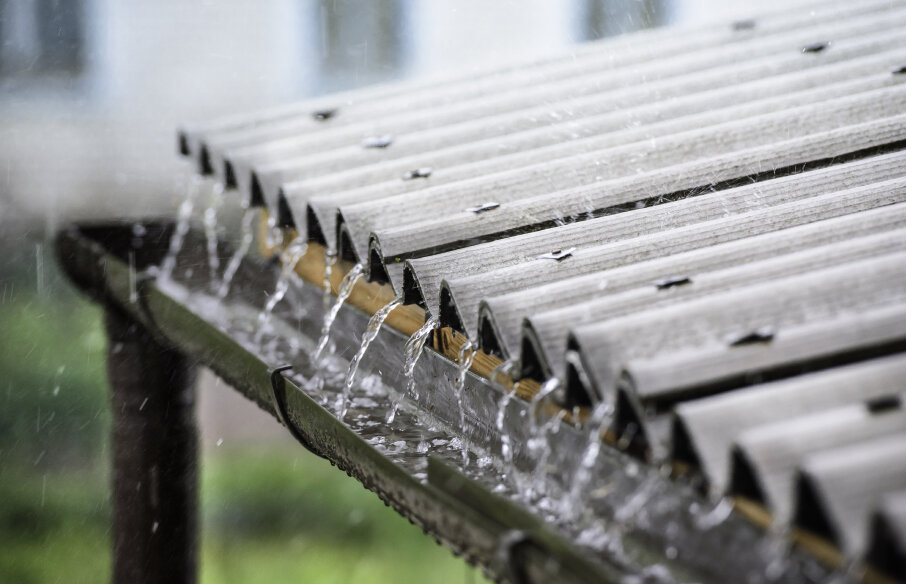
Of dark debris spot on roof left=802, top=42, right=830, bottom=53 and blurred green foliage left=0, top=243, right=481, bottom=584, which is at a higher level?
dark debris spot on roof left=802, top=42, right=830, bottom=53

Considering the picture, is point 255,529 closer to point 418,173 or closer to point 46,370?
point 46,370

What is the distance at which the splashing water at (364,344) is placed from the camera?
2.57 m

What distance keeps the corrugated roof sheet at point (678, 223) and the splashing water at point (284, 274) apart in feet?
0.95

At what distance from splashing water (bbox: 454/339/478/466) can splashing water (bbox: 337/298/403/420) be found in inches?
13.7

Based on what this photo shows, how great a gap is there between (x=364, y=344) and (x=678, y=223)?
94cm

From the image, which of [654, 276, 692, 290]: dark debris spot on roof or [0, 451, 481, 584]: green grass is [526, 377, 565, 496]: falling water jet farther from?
[0, 451, 481, 584]: green grass

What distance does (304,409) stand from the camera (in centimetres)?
244

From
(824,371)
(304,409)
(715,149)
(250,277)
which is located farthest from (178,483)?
(824,371)

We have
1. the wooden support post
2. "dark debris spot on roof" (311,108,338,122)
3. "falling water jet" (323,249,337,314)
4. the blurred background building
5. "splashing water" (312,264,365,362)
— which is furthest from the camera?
the blurred background building

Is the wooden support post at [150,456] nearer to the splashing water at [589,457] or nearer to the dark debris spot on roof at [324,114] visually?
the dark debris spot on roof at [324,114]

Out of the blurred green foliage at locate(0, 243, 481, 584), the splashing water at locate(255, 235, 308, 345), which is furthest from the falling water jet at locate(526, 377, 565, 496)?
the blurred green foliage at locate(0, 243, 481, 584)

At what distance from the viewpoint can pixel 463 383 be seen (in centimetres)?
221

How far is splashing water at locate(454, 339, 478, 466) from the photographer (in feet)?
6.93

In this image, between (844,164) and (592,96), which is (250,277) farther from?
(844,164)
